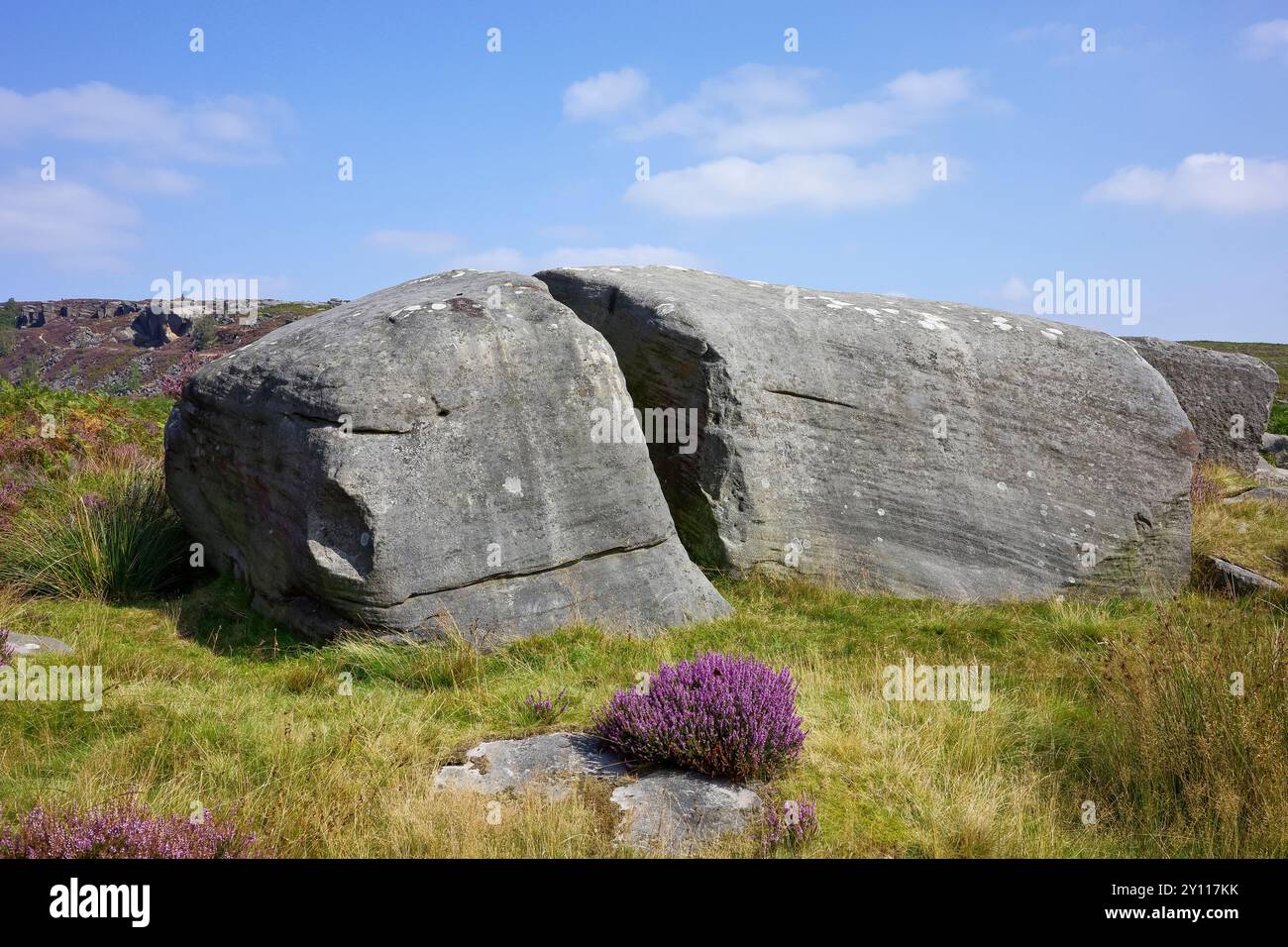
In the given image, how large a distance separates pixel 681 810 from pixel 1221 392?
1628 centimetres

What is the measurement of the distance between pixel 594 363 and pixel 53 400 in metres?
11.0

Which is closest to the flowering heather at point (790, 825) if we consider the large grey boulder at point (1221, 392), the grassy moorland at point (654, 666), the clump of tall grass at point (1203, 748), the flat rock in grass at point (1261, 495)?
the grassy moorland at point (654, 666)

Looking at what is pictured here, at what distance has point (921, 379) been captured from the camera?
38.5 ft

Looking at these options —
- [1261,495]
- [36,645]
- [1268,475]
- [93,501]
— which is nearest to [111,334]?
[93,501]

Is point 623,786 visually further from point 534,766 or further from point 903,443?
point 903,443

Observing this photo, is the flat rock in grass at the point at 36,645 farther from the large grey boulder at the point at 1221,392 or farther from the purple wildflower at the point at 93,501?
the large grey boulder at the point at 1221,392

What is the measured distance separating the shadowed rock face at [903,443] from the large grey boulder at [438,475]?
1.34m

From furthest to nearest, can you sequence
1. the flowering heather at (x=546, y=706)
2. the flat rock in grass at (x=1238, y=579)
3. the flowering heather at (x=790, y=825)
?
the flat rock in grass at (x=1238, y=579), the flowering heather at (x=546, y=706), the flowering heather at (x=790, y=825)

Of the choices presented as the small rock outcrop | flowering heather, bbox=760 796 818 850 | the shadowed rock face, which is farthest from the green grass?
the small rock outcrop

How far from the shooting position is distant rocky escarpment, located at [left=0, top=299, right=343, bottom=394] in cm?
7638

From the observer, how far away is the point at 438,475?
8.68 m

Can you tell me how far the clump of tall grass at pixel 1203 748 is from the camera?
5465 mm
